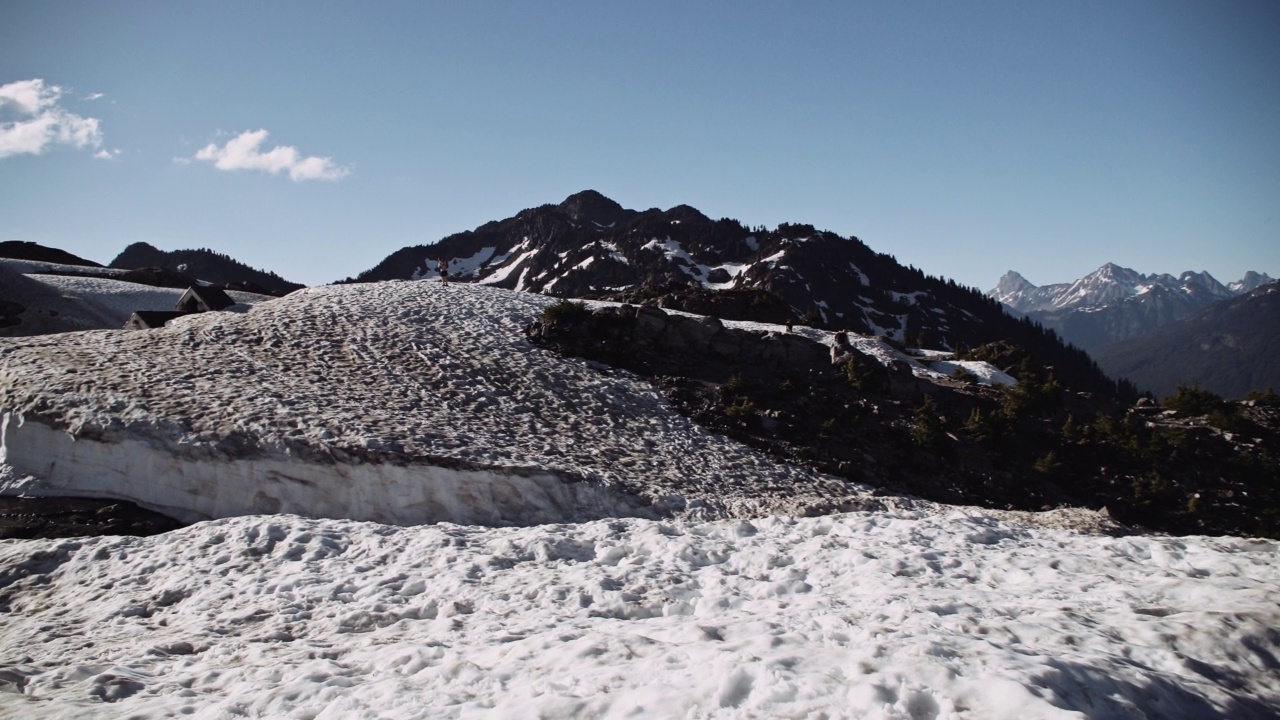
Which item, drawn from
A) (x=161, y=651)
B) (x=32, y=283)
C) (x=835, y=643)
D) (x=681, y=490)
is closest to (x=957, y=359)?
(x=681, y=490)

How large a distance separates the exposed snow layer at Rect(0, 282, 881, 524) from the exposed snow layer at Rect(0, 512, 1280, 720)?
2144 millimetres

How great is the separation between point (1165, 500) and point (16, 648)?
28.2 metres

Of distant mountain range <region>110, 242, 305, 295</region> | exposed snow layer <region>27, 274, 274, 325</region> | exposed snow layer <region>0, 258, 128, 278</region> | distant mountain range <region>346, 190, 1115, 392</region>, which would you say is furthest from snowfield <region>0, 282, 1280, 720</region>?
distant mountain range <region>110, 242, 305, 295</region>

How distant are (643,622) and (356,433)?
1082 cm

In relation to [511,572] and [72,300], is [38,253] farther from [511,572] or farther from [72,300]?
[511,572]

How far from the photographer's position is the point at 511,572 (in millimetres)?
11414

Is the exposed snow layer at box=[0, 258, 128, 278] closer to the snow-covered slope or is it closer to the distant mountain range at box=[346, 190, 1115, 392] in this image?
the snow-covered slope

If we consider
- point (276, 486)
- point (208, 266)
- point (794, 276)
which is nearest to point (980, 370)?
point (276, 486)

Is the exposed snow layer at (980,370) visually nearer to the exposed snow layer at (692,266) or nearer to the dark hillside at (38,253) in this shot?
the exposed snow layer at (692,266)

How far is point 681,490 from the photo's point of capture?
56.8ft

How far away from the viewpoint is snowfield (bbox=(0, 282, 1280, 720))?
→ 6.80 meters

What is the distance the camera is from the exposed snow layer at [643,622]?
6.47m

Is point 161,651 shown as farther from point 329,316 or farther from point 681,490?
point 329,316

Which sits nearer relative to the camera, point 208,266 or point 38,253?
point 38,253
